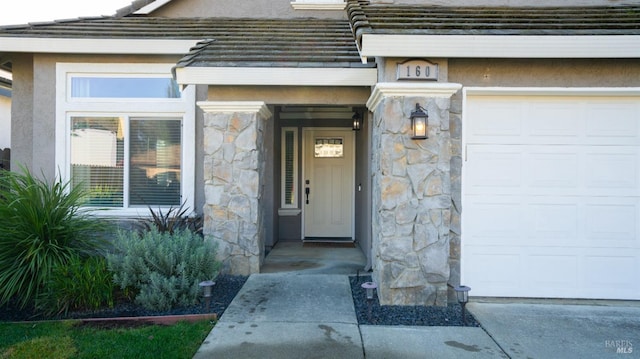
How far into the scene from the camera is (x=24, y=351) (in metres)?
3.42

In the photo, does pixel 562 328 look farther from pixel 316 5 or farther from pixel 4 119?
pixel 4 119

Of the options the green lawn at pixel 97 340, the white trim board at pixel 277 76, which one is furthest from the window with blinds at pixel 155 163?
the green lawn at pixel 97 340

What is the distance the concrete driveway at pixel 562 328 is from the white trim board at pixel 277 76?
302cm

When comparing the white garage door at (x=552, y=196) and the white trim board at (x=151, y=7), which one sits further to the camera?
the white trim board at (x=151, y=7)

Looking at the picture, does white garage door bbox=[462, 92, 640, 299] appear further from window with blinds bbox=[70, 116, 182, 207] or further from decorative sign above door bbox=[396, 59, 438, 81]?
window with blinds bbox=[70, 116, 182, 207]

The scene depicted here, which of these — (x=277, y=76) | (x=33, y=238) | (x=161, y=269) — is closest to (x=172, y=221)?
(x=161, y=269)

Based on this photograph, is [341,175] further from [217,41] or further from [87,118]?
[87,118]

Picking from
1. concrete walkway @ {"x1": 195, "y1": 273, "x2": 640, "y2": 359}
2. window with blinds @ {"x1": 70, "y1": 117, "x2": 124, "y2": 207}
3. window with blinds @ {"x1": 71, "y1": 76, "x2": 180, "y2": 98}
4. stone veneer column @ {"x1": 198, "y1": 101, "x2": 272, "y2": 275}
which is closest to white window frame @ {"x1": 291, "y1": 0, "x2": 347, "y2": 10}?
window with blinds @ {"x1": 71, "y1": 76, "x2": 180, "y2": 98}

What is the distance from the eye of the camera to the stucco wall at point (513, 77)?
4.55 meters

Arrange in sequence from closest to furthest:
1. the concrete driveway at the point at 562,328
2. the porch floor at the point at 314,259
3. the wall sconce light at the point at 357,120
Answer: the concrete driveway at the point at 562,328, the porch floor at the point at 314,259, the wall sconce light at the point at 357,120

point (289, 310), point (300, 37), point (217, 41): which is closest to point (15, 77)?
point (217, 41)

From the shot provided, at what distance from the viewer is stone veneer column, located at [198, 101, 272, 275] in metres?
5.55

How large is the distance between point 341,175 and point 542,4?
4.56 meters

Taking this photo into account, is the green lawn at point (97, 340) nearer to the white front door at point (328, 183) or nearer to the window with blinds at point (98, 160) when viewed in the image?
the window with blinds at point (98, 160)
